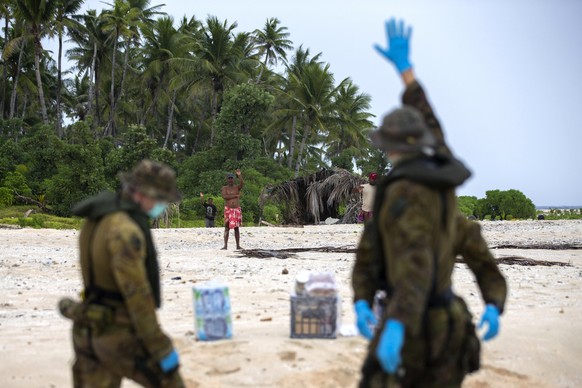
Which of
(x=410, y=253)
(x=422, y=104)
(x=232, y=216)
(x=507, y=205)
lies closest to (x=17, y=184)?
(x=232, y=216)

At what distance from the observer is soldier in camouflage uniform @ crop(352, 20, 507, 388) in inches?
94.1

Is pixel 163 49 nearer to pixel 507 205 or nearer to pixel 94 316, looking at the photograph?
pixel 507 205

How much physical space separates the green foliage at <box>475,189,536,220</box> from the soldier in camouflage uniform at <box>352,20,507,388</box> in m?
36.2

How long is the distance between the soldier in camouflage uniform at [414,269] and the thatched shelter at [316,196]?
24.4m

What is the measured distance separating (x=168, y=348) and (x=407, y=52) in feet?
6.23

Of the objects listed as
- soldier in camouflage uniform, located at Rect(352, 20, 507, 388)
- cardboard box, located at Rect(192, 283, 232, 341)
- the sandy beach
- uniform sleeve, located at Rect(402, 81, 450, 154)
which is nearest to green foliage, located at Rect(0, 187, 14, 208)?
the sandy beach

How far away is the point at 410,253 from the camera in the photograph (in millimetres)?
2395

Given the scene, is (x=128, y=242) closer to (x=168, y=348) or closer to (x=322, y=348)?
(x=168, y=348)

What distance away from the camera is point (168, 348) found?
290 cm

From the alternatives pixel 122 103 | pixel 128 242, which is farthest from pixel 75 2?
pixel 128 242

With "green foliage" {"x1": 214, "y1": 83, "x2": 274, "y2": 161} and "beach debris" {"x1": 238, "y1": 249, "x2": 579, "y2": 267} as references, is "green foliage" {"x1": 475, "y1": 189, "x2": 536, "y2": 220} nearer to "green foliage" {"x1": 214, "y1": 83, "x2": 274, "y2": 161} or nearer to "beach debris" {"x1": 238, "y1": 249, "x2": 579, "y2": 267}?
"green foliage" {"x1": 214, "y1": 83, "x2": 274, "y2": 161}

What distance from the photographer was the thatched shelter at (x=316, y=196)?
27594 mm

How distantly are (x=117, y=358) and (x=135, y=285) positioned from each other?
42 centimetres

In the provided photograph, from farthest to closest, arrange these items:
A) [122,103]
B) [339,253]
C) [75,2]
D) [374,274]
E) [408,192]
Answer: [122,103], [75,2], [339,253], [374,274], [408,192]
